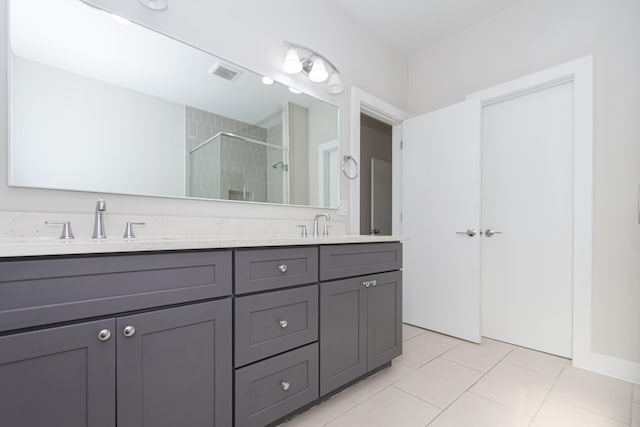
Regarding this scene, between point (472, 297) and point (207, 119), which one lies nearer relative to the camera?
point (207, 119)

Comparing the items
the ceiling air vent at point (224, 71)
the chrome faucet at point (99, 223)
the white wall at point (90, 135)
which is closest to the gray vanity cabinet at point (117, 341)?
the chrome faucet at point (99, 223)

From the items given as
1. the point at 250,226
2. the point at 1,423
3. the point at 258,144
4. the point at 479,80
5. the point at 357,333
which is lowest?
the point at 357,333

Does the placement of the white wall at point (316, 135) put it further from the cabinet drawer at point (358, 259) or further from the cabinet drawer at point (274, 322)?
the cabinet drawer at point (274, 322)

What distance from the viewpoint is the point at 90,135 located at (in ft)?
4.18

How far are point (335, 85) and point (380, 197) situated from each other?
2115mm

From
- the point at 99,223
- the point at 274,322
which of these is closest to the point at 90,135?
the point at 99,223

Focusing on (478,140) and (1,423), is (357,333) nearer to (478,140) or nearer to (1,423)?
(1,423)

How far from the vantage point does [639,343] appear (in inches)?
70.0

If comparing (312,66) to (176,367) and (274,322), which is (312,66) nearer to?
(274,322)

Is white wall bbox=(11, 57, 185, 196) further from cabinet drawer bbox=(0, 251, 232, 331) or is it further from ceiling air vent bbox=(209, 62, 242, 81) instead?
cabinet drawer bbox=(0, 251, 232, 331)

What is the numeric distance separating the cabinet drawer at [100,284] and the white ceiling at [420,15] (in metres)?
2.27

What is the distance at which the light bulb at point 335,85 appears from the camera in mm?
2127

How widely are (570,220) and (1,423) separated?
9.67 ft

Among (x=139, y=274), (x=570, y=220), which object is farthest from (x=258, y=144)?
(x=570, y=220)
